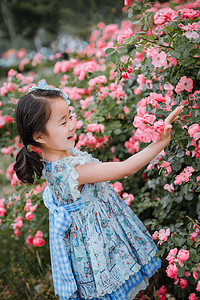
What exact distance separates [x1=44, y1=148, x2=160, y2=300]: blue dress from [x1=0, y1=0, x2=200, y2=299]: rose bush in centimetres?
18

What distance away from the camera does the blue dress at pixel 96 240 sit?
4.51 feet

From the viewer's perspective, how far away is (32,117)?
1.33 metres

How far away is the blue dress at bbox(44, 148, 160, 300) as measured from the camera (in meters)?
1.38

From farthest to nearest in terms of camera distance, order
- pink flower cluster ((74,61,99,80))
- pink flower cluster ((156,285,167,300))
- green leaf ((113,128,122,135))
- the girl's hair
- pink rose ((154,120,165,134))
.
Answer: pink flower cluster ((74,61,99,80))
green leaf ((113,128,122,135))
pink flower cluster ((156,285,167,300))
the girl's hair
pink rose ((154,120,165,134))

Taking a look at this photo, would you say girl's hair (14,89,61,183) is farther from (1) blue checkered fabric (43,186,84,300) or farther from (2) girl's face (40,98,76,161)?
(1) blue checkered fabric (43,186,84,300)

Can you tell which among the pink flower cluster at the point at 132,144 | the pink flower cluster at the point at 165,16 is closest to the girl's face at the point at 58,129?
the pink flower cluster at the point at 165,16

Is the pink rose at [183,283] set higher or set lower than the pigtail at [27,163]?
lower

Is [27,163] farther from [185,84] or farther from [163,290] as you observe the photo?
[163,290]

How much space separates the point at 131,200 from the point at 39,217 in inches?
31.0

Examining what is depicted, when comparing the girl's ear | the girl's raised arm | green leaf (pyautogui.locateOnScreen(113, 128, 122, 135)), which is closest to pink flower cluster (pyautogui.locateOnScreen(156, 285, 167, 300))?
the girl's raised arm

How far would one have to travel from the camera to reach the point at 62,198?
142 cm

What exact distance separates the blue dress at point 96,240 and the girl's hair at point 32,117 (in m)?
0.07

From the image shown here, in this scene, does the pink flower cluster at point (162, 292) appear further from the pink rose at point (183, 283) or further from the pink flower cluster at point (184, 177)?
the pink flower cluster at point (184, 177)

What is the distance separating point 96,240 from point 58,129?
1.65ft
